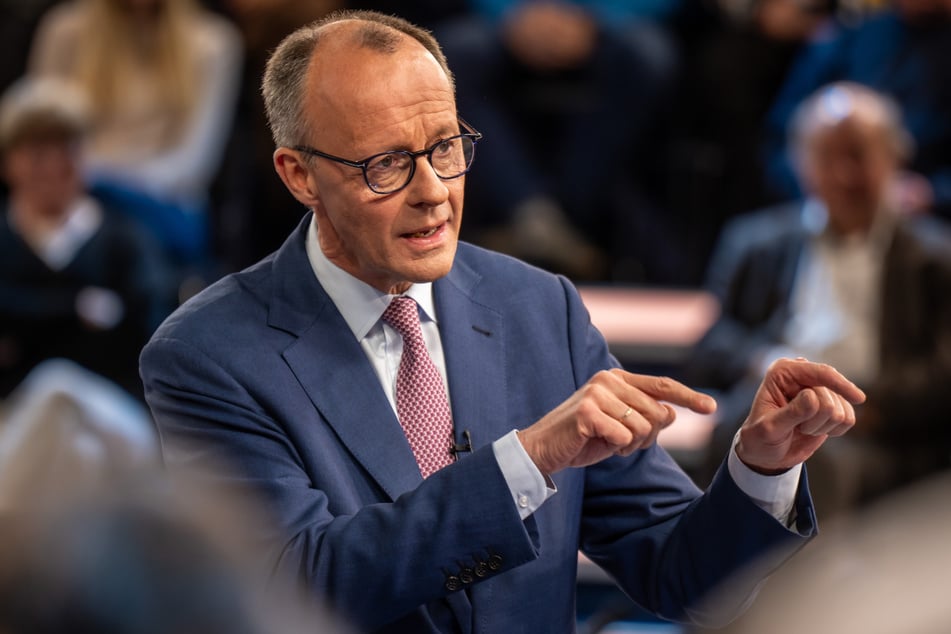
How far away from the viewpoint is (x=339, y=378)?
1858mm

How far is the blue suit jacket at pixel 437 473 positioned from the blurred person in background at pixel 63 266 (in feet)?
9.07

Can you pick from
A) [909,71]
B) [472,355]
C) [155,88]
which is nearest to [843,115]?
[909,71]

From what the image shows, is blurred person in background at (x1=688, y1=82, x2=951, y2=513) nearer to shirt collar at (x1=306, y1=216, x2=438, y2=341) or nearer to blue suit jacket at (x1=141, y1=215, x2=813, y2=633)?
blue suit jacket at (x1=141, y1=215, x2=813, y2=633)

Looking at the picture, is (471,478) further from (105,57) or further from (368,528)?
(105,57)

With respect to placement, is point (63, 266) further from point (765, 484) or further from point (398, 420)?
point (765, 484)

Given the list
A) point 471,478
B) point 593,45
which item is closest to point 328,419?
point 471,478

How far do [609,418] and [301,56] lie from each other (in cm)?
63

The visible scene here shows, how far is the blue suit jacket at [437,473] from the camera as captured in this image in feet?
5.68

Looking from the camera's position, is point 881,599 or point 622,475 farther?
point 622,475

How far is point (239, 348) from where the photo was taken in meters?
1.84

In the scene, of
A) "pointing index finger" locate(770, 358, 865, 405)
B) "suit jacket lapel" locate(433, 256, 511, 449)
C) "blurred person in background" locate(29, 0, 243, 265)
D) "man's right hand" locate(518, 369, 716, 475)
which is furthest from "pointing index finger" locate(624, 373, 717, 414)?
"blurred person in background" locate(29, 0, 243, 265)

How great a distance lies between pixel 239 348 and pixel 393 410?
0.21 m

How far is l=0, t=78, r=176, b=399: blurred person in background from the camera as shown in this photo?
4.59m

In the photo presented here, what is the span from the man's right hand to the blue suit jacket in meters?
0.09
